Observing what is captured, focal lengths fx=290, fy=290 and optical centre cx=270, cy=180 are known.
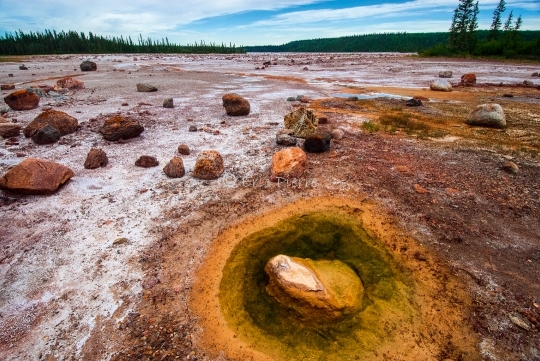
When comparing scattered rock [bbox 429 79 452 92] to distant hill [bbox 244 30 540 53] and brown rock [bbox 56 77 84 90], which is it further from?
distant hill [bbox 244 30 540 53]

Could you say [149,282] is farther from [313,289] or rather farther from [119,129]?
[119,129]

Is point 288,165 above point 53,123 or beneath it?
beneath

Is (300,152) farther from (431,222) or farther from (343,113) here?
(343,113)

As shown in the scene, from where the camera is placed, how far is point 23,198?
16.0 feet

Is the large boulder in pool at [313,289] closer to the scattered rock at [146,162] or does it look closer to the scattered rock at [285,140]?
the scattered rock at [146,162]

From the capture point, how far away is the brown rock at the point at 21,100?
1009 centimetres

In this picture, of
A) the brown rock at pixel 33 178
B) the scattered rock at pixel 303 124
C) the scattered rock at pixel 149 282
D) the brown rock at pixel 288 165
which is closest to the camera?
the scattered rock at pixel 149 282

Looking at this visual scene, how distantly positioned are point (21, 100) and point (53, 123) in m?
4.21

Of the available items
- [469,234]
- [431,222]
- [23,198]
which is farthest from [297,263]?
[23,198]

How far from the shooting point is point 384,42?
116 m

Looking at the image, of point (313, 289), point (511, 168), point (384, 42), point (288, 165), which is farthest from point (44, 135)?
point (384, 42)

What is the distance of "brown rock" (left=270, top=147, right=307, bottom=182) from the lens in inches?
223

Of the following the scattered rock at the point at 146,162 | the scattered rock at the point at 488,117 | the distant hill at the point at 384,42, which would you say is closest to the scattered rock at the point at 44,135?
the scattered rock at the point at 146,162

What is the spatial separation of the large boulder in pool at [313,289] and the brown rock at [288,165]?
7.36 ft
